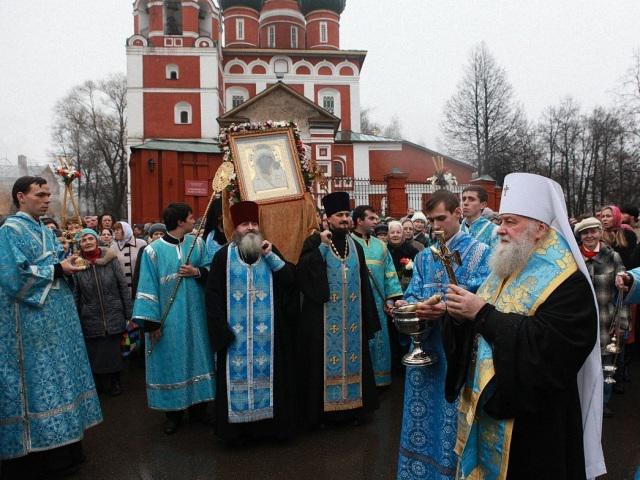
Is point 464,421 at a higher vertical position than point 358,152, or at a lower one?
lower

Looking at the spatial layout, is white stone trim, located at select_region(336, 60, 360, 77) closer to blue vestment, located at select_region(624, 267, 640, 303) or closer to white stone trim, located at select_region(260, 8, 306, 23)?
white stone trim, located at select_region(260, 8, 306, 23)

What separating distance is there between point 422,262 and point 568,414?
4.89ft

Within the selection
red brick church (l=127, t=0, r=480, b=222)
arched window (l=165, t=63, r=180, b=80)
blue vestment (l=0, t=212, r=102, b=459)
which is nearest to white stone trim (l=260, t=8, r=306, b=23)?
red brick church (l=127, t=0, r=480, b=222)

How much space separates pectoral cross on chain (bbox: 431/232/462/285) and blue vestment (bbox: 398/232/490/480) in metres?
0.05

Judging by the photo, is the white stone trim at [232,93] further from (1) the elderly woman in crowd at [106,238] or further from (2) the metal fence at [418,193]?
(1) the elderly woman in crowd at [106,238]

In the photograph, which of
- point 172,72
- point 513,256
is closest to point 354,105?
point 172,72

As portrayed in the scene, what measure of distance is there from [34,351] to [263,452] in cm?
195

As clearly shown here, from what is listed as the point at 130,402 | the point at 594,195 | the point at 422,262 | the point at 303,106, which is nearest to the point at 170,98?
the point at 303,106

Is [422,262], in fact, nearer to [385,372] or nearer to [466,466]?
[466,466]

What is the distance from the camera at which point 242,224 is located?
4.68 m

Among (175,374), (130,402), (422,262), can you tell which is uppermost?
(422,262)

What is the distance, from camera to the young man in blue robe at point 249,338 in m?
4.50

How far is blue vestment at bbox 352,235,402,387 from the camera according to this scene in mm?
5652

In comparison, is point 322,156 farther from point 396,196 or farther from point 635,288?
point 635,288
